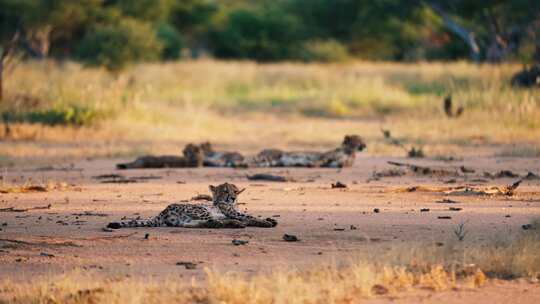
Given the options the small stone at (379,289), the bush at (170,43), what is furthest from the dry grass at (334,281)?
the bush at (170,43)

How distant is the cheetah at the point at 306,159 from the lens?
14.5 metres

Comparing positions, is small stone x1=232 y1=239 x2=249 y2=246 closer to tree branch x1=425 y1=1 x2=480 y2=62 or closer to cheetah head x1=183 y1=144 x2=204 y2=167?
cheetah head x1=183 y1=144 x2=204 y2=167

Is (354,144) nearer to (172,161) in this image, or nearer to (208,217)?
(172,161)

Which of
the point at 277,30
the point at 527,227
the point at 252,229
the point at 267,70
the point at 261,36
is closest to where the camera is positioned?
the point at 527,227

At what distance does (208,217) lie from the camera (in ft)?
28.5

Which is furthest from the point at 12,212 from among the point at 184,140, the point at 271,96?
the point at 271,96

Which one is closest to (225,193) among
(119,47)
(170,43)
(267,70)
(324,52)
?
(119,47)

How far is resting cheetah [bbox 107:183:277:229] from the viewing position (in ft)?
28.5

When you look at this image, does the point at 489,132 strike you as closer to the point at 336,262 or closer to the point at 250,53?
the point at 336,262

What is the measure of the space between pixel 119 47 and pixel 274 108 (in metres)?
5.71

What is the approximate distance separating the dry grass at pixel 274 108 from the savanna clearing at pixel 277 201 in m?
0.07

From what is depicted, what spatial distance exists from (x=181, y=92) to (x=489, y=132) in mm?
12946

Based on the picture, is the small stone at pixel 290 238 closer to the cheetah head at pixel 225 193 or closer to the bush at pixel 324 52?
the cheetah head at pixel 225 193

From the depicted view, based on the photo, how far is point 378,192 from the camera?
11.4 metres
